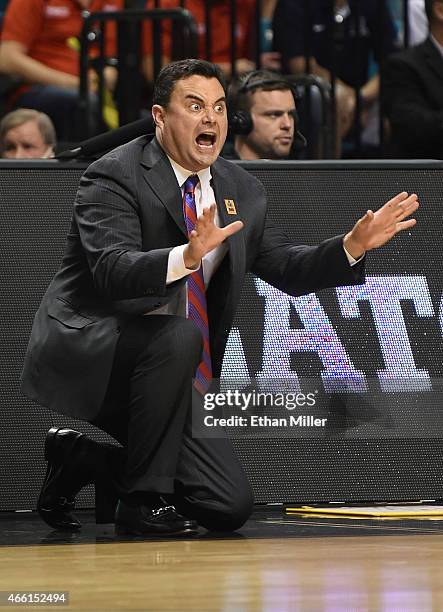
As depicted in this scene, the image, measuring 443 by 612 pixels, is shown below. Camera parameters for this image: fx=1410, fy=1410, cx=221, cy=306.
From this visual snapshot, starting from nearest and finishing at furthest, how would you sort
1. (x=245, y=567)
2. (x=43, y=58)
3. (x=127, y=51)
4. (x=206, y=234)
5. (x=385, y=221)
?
(x=245, y=567) → (x=206, y=234) → (x=385, y=221) → (x=127, y=51) → (x=43, y=58)

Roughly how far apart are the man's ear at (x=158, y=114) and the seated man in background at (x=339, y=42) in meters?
3.31

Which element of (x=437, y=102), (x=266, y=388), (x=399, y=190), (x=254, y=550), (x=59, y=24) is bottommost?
(x=254, y=550)

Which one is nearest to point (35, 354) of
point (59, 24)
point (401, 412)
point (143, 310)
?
point (143, 310)

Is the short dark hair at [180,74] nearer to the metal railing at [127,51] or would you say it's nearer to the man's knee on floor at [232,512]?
the man's knee on floor at [232,512]

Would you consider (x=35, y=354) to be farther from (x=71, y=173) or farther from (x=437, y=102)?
(x=437, y=102)

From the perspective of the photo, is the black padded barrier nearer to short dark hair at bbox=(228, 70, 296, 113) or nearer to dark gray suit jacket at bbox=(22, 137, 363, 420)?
dark gray suit jacket at bbox=(22, 137, 363, 420)

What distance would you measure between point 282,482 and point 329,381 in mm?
356

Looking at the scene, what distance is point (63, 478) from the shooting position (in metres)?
4.12

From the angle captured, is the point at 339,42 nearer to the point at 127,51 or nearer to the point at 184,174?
the point at 127,51

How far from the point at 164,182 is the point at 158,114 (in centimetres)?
23

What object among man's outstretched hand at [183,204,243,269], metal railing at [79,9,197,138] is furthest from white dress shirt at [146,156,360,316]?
metal railing at [79,9,197,138]

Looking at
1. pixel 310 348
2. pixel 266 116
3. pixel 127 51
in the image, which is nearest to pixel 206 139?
pixel 310 348

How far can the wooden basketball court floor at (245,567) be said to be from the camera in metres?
2.59

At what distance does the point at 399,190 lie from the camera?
471cm
